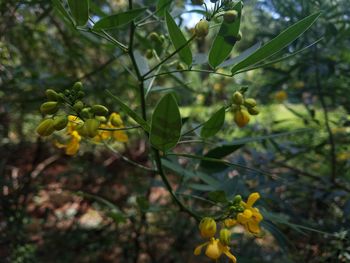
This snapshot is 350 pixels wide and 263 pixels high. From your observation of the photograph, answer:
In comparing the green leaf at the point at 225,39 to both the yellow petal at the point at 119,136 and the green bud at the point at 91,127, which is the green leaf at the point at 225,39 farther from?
the yellow petal at the point at 119,136

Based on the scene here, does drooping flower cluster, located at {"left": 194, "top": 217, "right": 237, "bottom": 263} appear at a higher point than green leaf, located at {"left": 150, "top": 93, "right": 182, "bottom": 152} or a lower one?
lower

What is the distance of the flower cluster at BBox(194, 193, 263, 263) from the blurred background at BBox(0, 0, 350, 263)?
0.11m

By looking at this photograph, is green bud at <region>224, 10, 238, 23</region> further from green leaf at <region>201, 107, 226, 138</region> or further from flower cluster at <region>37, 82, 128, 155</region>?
flower cluster at <region>37, 82, 128, 155</region>

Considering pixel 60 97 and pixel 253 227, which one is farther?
pixel 253 227

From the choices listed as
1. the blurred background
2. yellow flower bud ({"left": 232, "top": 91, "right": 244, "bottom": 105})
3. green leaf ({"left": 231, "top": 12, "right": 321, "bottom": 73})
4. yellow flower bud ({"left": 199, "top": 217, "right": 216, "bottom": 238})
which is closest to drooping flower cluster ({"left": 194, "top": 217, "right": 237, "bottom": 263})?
yellow flower bud ({"left": 199, "top": 217, "right": 216, "bottom": 238})

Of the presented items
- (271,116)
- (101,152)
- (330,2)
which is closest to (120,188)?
(101,152)

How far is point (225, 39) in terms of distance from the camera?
726mm

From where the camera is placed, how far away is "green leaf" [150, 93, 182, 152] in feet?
1.95

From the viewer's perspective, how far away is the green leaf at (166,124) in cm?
59

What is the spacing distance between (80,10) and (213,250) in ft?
1.82

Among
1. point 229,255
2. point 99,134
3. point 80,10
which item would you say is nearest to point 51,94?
point 80,10

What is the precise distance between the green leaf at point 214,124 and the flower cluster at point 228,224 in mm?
157

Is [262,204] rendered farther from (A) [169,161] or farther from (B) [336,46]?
(B) [336,46]

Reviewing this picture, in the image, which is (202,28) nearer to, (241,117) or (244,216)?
(241,117)
